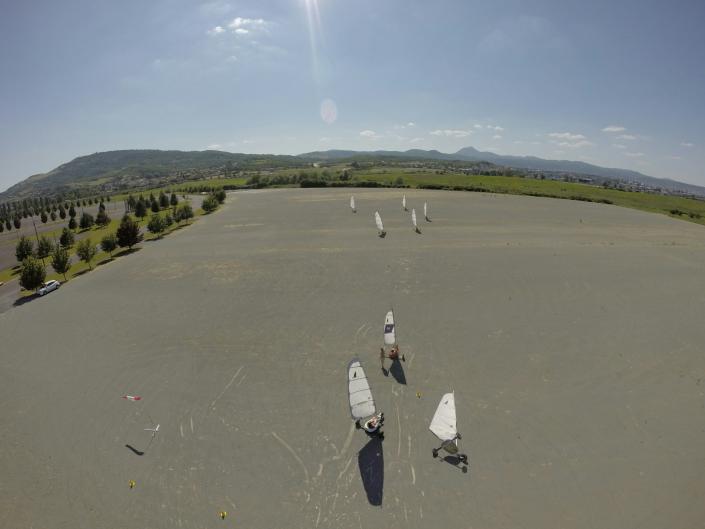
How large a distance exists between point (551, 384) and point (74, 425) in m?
26.7

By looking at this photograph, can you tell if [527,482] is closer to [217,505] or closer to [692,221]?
[217,505]

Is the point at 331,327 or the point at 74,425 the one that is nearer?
the point at 74,425

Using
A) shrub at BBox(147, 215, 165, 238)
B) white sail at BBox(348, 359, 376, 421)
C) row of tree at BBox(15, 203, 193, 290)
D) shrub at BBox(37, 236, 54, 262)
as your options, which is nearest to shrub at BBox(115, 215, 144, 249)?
row of tree at BBox(15, 203, 193, 290)

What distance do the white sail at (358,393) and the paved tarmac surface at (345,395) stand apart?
1.75 metres

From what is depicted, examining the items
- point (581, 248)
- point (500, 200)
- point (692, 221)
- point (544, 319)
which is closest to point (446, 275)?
point (544, 319)

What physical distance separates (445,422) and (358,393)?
4.19m

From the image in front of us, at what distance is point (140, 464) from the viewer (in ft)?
50.4

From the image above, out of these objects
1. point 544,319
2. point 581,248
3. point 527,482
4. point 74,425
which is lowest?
point 74,425

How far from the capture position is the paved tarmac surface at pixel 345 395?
13445 millimetres

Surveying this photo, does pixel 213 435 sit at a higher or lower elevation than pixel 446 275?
lower

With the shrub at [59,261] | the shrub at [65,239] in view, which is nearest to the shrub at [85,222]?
the shrub at [65,239]

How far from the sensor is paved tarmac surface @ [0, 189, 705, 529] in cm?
1345

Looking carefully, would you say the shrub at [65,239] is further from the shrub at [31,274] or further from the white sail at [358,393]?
the white sail at [358,393]

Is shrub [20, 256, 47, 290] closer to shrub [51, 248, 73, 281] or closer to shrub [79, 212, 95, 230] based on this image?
shrub [51, 248, 73, 281]
